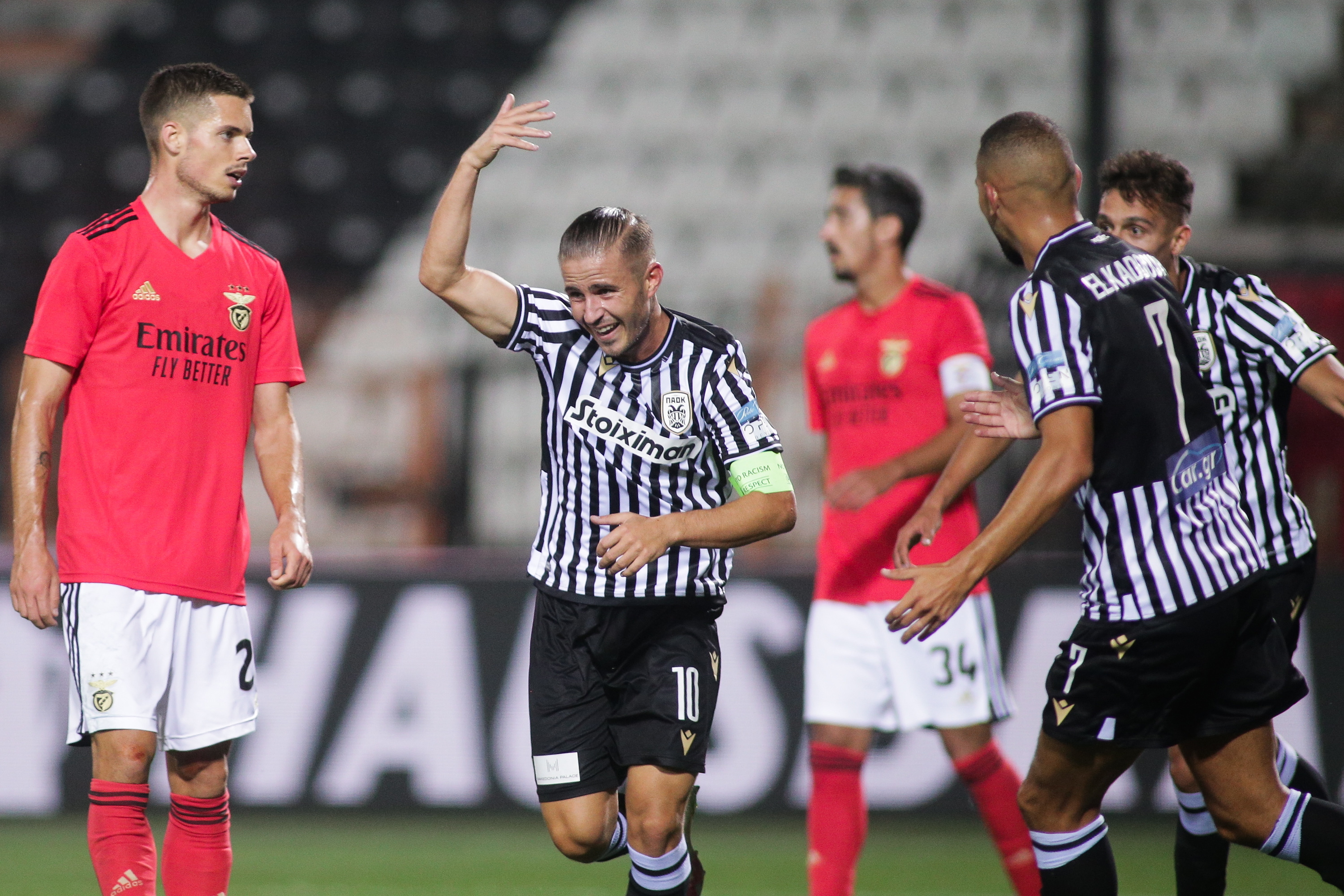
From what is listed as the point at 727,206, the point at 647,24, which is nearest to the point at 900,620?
the point at 727,206

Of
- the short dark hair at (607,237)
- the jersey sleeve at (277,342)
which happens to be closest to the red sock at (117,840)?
the jersey sleeve at (277,342)

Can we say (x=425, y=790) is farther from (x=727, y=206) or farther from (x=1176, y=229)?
(x=727, y=206)

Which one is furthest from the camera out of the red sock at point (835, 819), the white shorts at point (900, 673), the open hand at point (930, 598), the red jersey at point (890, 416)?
the red jersey at point (890, 416)

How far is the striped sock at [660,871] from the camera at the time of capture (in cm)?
352

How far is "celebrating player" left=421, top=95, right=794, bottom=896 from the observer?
3475mm

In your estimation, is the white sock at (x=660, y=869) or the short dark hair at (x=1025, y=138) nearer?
the short dark hair at (x=1025, y=138)

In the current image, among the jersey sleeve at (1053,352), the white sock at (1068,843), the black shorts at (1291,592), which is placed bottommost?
the white sock at (1068,843)

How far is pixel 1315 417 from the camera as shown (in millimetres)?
6473

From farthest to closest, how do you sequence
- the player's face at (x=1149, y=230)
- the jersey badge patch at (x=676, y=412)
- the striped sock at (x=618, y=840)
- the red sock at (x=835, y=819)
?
the red sock at (x=835, y=819)
the player's face at (x=1149, y=230)
the striped sock at (x=618, y=840)
the jersey badge patch at (x=676, y=412)

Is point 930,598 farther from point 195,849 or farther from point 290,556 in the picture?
point 195,849

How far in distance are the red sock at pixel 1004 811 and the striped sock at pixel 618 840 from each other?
3.76ft

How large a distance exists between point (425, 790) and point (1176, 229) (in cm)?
372

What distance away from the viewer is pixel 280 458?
3.78m

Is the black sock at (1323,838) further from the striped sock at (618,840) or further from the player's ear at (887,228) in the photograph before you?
the player's ear at (887,228)
